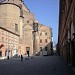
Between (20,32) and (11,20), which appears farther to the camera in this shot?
(20,32)

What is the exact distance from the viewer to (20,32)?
81.4m

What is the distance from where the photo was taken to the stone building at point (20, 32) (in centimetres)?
6306

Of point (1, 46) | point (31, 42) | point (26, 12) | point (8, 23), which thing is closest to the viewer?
point (1, 46)

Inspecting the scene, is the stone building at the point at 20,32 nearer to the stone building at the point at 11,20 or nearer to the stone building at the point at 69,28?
the stone building at the point at 11,20

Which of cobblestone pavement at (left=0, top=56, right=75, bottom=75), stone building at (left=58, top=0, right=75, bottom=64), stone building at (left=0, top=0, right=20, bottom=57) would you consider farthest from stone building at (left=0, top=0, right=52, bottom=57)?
stone building at (left=58, top=0, right=75, bottom=64)

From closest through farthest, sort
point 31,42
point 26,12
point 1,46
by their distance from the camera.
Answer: point 1,46 < point 31,42 < point 26,12

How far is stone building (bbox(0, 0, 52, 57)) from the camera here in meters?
63.1

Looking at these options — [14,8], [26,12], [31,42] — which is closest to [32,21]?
[26,12]

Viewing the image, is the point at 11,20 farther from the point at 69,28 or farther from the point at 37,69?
the point at 37,69

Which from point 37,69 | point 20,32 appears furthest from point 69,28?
point 20,32

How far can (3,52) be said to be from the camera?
5769cm

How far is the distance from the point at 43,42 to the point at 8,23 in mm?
23507

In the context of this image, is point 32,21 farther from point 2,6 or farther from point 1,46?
point 1,46

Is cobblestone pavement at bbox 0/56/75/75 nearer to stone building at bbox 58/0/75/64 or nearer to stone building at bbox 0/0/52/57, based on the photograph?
stone building at bbox 58/0/75/64
